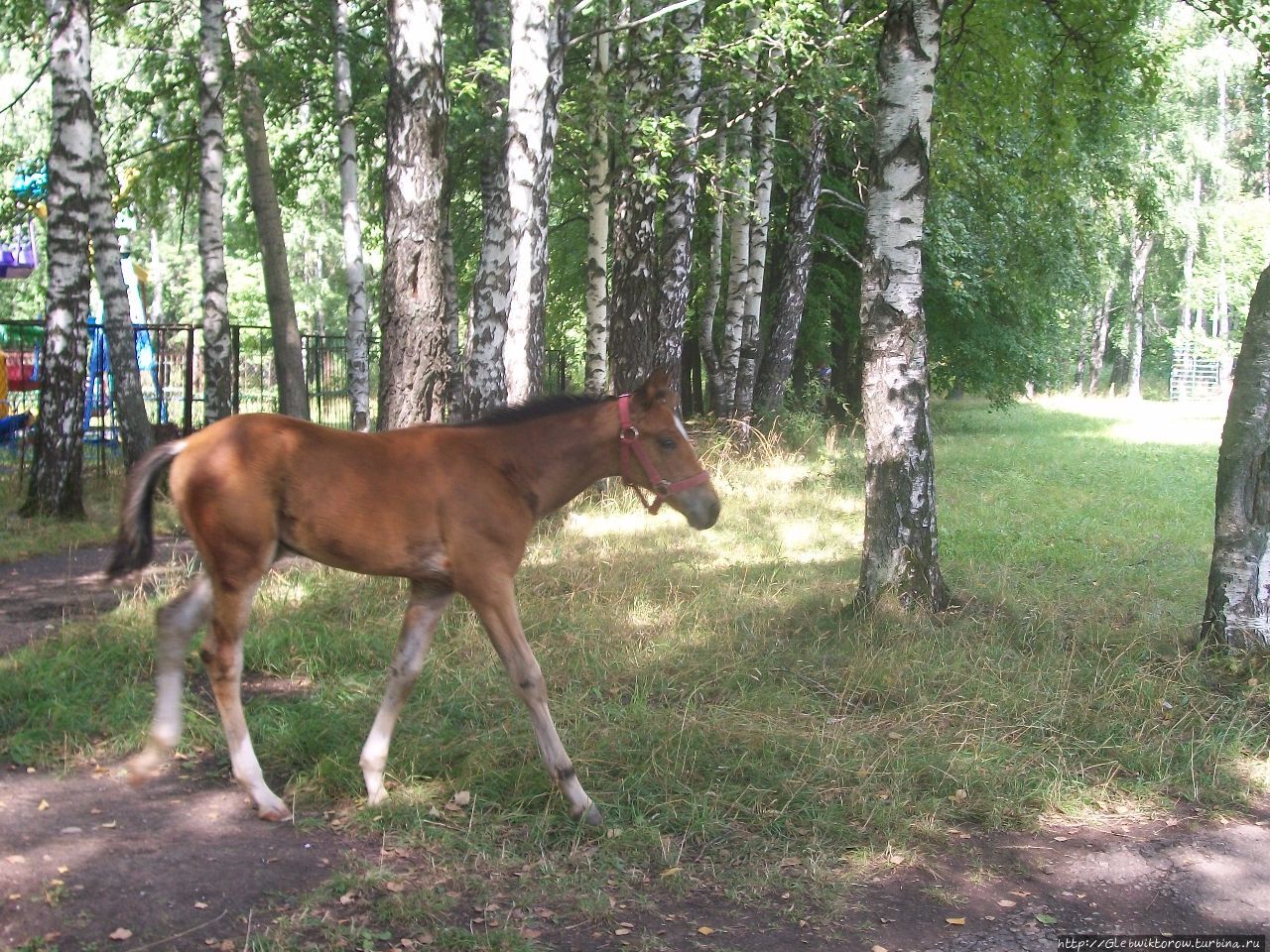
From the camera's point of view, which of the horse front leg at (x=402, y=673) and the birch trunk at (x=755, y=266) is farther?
Result: the birch trunk at (x=755, y=266)

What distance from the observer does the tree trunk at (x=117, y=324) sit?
12.4m

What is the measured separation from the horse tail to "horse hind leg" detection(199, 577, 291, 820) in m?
0.49

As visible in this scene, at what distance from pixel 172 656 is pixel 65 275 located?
781cm

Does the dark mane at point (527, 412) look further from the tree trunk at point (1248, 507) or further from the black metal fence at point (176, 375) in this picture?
the black metal fence at point (176, 375)

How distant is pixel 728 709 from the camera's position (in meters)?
6.03

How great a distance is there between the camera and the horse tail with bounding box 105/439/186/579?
5016 mm

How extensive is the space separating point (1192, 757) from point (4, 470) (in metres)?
14.9

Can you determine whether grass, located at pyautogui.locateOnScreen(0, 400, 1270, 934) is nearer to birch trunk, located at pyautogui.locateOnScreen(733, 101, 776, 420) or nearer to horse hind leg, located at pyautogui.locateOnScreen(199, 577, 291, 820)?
horse hind leg, located at pyautogui.locateOnScreen(199, 577, 291, 820)

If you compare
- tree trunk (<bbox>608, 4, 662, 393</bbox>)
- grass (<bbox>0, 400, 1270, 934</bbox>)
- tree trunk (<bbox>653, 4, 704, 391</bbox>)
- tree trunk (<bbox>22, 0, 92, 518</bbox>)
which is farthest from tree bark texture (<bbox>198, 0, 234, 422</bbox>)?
grass (<bbox>0, 400, 1270, 934</bbox>)

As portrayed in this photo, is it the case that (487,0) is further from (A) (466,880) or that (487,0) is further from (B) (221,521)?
(A) (466,880)

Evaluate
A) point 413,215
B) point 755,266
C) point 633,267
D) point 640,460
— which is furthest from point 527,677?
point 755,266

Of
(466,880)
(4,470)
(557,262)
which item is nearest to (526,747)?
(466,880)

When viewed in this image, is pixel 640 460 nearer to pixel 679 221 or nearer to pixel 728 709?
pixel 728 709

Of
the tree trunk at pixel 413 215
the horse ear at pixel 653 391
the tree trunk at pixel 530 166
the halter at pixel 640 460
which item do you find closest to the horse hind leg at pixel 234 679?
the halter at pixel 640 460
